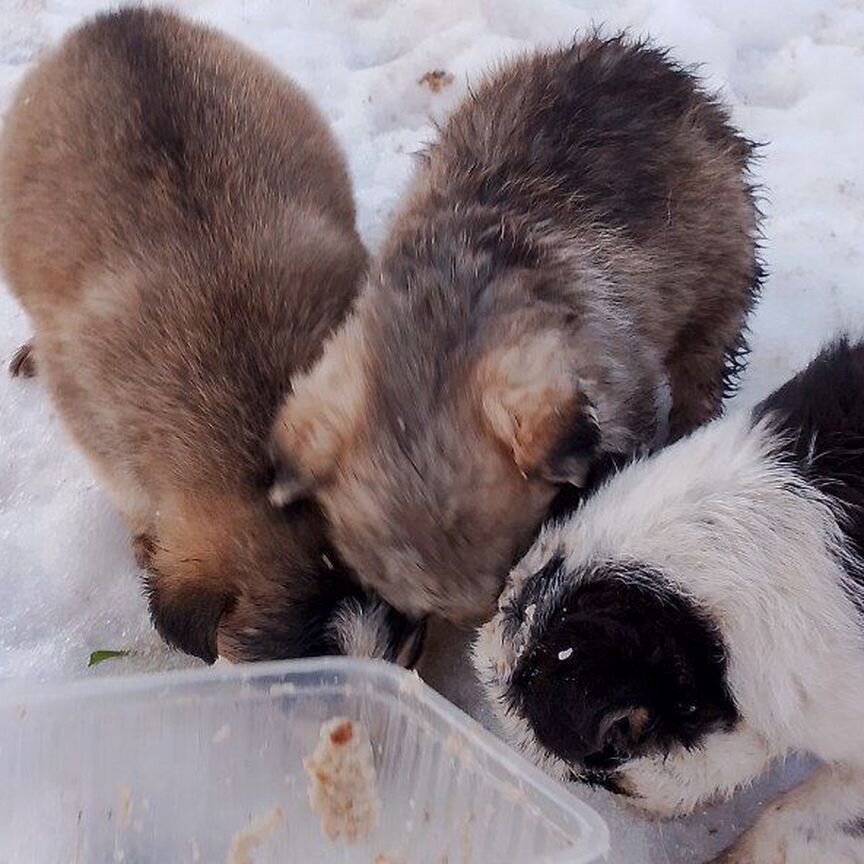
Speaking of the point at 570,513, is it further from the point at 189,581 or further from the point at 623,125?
the point at 623,125

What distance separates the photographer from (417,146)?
13.7 feet

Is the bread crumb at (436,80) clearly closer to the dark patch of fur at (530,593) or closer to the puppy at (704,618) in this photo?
the puppy at (704,618)

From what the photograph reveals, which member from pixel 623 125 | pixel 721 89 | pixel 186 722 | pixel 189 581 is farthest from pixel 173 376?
pixel 721 89

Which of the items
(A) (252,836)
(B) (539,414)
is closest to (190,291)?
(B) (539,414)

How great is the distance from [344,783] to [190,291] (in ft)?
3.93

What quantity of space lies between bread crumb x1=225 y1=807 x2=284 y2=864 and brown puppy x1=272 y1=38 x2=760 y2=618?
57 cm

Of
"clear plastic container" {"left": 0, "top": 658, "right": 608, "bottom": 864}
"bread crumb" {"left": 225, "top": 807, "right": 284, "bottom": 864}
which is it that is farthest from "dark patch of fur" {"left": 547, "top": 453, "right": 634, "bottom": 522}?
"bread crumb" {"left": 225, "top": 807, "right": 284, "bottom": 864}

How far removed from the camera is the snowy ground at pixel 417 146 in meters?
3.16

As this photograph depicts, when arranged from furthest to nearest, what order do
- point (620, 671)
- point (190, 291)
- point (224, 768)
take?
point (190, 291) → point (224, 768) → point (620, 671)

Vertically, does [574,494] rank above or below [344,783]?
above

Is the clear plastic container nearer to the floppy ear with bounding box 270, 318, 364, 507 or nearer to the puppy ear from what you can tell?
the puppy ear

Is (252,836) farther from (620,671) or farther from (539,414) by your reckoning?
(539,414)

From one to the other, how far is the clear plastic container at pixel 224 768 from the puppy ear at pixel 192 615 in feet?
0.23

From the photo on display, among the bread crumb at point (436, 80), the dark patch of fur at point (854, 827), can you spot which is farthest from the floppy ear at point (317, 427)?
the bread crumb at point (436, 80)
